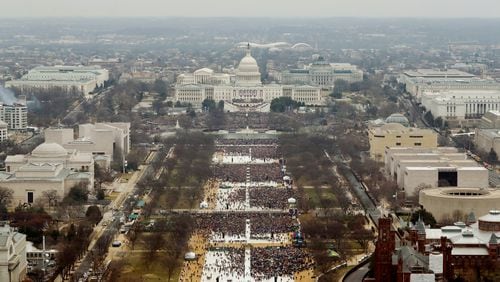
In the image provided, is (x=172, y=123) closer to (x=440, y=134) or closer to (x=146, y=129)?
(x=146, y=129)

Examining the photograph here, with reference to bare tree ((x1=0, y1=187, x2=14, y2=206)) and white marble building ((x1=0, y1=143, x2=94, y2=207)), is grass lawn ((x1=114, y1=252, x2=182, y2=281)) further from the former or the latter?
white marble building ((x1=0, y1=143, x2=94, y2=207))

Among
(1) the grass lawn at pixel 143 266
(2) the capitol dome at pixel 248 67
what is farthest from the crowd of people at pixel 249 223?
(2) the capitol dome at pixel 248 67

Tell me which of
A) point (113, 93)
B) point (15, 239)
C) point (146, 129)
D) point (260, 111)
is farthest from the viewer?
point (113, 93)

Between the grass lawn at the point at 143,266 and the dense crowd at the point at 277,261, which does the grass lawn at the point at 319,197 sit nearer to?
the dense crowd at the point at 277,261

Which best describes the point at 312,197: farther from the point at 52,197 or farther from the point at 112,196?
the point at 52,197

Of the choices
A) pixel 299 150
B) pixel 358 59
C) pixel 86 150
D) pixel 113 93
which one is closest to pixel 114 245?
pixel 86 150
